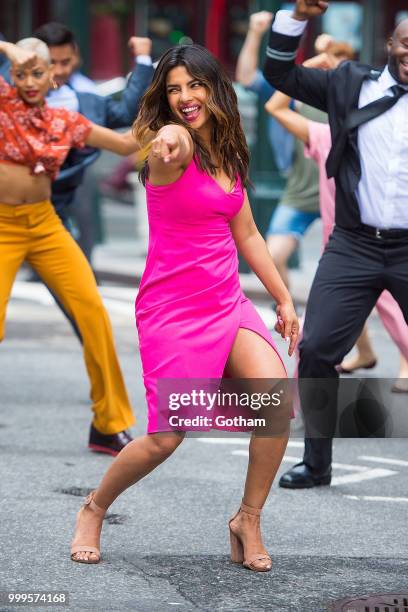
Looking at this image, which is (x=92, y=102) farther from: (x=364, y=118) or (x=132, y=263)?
(x=132, y=263)

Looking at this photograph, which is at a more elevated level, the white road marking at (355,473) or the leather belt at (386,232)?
the leather belt at (386,232)

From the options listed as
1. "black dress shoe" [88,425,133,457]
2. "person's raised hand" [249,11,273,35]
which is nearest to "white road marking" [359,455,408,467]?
"black dress shoe" [88,425,133,457]

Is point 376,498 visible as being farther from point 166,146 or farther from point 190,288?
point 166,146

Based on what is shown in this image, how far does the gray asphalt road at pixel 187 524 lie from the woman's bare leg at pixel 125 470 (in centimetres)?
11

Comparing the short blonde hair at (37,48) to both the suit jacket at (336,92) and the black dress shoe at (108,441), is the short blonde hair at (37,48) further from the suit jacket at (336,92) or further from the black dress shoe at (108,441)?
the black dress shoe at (108,441)

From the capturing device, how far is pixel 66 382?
8727mm

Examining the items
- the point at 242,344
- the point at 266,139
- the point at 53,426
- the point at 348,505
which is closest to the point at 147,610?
the point at 242,344

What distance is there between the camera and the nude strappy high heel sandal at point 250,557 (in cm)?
483

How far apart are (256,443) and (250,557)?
40 cm

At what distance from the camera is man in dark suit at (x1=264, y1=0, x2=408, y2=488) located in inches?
226

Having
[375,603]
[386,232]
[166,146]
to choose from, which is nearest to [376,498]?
[386,232]

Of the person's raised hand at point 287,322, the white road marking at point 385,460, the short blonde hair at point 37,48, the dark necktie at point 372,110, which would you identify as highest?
the dark necktie at point 372,110

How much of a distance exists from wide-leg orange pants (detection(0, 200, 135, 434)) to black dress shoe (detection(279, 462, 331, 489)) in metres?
0.93

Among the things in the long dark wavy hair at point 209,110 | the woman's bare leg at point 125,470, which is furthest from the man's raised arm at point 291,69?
the woman's bare leg at point 125,470
